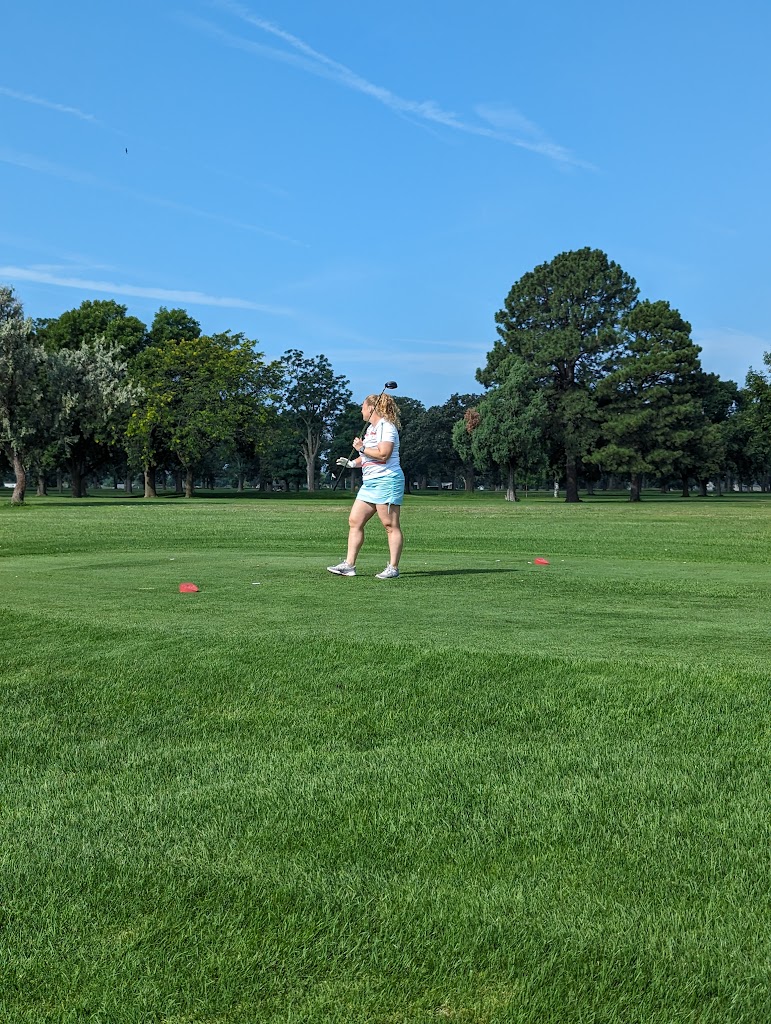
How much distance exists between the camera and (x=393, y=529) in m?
10.8

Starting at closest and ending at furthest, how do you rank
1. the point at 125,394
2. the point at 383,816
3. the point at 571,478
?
the point at 383,816 → the point at 125,394 → the point at 571,478

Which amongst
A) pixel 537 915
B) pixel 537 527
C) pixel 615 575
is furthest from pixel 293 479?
pixel 537 915

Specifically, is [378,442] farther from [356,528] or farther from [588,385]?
[588,385]

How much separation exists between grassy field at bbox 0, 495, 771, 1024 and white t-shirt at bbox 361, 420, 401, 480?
347 centimetres

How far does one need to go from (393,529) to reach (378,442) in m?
1.10

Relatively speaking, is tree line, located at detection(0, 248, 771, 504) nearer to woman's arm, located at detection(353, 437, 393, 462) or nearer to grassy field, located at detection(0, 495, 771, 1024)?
woman's arm, located at detection(353, 437, 393, 462)

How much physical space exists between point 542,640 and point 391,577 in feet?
13.9

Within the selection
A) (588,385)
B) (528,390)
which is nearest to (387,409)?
(528,390)

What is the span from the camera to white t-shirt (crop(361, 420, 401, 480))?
1100cm

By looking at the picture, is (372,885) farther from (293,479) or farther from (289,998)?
(293,479)

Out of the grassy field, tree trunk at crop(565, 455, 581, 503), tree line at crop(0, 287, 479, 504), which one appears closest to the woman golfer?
the grassy field

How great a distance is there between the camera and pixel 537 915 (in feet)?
9.14

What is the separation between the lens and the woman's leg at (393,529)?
10648mm

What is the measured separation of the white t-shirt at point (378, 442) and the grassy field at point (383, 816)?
3.47 metres
